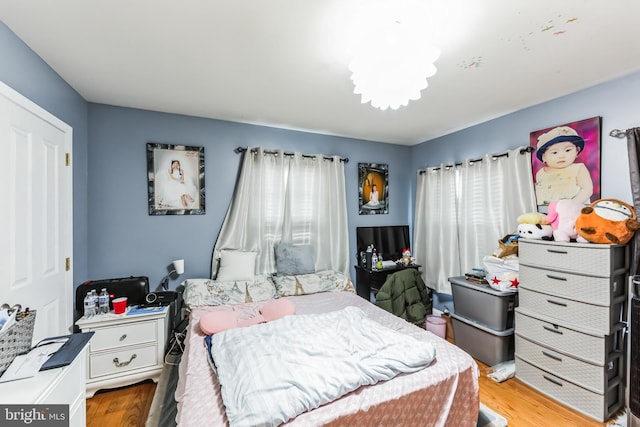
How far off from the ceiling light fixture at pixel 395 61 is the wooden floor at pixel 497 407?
236 centimetres

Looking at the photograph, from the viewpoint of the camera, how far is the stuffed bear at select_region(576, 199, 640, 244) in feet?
6.20

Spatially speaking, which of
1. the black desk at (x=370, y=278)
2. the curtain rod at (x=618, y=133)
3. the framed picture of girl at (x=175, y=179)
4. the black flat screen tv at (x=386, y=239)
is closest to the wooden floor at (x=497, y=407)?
the black desk at (x=370, y=278)

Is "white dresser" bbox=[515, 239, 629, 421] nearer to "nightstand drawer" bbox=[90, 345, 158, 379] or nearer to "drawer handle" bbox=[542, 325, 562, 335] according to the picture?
"drawer handle" bbox=[542, 325, 562, 335]

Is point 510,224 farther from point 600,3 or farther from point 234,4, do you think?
point 234,4

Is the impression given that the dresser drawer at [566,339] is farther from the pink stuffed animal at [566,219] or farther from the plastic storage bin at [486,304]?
the pink stuffed animal at [566,219]

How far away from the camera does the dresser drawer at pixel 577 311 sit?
74.9 inches

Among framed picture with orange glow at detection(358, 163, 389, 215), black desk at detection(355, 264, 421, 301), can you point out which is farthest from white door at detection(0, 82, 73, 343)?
framed picture with orange glow at detection(358, 163, 389, 215)

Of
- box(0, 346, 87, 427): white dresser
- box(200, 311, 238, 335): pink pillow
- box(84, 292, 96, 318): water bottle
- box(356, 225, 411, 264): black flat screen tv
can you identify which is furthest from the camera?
box(356, 225, 411, 264): black flat screen tv

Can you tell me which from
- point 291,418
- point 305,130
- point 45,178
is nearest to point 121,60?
point 45,178

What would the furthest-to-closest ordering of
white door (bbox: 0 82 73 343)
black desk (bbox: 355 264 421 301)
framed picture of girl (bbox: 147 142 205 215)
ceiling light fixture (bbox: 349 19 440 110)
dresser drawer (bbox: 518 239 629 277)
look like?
1. black desk (bbox: 355 264 421 301)
2. framed picture of girl (bbox: 147 142 205 215)
3. dresser drawer (bbox: 518 239 629 277)
4. white door (bbox: 0 82 73 343)
5. ceiling light fixture (bbox: 349 19 440 110)

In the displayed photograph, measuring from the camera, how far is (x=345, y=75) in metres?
2.08

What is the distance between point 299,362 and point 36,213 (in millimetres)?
1914

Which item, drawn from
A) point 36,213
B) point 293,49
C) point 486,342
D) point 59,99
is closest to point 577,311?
point 486,342

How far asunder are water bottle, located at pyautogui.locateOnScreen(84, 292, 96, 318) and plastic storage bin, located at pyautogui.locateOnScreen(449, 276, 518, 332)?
11.1 ft
